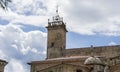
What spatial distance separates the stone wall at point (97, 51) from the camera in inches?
1880

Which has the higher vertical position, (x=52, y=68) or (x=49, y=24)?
(x=49, y=24)

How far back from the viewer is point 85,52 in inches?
1989

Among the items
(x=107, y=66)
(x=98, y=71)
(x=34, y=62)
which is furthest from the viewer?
(x=34, y=62)

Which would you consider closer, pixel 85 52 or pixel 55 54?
pixel 85 52

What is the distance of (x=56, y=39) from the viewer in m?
55.4

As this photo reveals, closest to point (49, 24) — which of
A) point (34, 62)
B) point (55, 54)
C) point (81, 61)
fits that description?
point (55, 54)

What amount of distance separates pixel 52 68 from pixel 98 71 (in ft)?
26.2

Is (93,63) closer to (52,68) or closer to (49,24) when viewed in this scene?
(52,68)

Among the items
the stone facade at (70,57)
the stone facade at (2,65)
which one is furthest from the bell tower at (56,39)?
the stone facade at (2,65)

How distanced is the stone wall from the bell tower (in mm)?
2283

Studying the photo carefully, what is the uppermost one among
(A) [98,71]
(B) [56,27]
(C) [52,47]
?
(B) [56,27]

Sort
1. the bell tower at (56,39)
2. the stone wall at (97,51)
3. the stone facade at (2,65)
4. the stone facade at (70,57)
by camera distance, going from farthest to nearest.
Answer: the bell tower at (56,39) → the stone wall at (97,51) → the stone facade at (70,57) → the stone facade at (2,65)

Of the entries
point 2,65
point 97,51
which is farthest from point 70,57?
point 2,65

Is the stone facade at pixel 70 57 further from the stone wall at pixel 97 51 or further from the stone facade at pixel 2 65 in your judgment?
the stone facade at pixel 2 65
